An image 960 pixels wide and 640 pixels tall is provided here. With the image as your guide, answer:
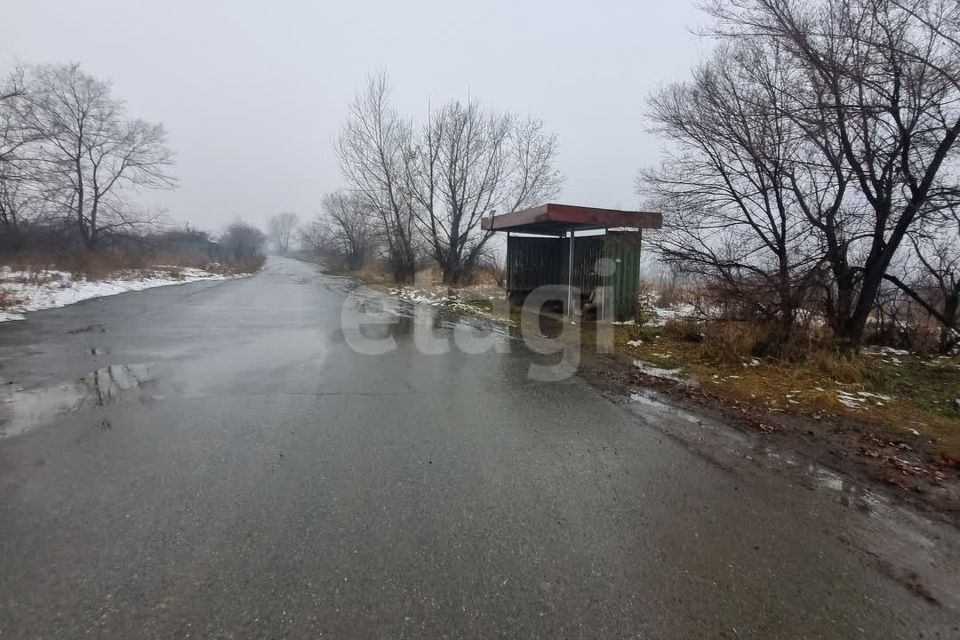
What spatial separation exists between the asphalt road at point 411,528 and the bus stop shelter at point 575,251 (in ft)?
21.6

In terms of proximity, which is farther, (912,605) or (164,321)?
(164,321)

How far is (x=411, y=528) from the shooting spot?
251 cm

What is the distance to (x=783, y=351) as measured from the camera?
688cm

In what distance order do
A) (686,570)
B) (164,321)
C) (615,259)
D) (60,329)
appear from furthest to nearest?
(615,259) → (164,321) → (60,329) → (686,570)

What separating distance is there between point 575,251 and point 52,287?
16.6m

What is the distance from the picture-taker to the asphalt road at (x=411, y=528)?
1.93 m

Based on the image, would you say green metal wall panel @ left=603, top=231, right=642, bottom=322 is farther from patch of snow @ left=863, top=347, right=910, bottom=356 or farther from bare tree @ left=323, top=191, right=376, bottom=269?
bare tree @ left=323, top=191, right=376, bottom=269

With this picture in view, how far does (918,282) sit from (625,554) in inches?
352

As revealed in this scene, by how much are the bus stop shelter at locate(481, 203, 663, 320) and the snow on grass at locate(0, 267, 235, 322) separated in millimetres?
11819

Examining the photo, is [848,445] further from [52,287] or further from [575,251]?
[52,287]

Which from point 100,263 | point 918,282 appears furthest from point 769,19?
point 100,263

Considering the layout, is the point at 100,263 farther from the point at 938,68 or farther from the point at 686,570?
the point at 938,68

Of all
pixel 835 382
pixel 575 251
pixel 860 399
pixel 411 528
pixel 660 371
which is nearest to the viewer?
pixel 411 528

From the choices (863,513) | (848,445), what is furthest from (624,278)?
(863,513)
